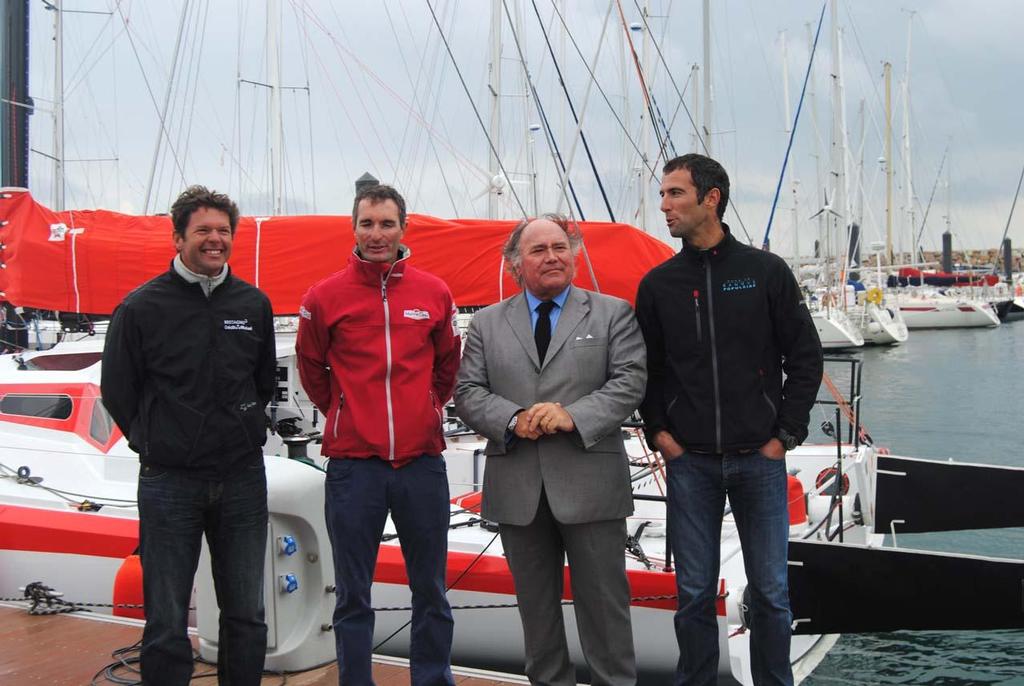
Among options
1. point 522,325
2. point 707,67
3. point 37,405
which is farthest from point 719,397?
point 707,67

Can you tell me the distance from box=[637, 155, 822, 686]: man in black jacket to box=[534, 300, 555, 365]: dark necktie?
0.36 meters

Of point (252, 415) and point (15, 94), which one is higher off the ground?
point (15, 94)

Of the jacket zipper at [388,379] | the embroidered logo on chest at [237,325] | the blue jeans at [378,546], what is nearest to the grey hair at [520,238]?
the jacket zipper at [388,379]

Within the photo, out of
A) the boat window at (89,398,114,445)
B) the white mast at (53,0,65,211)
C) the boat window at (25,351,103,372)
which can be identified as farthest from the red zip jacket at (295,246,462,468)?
the white mast at (53,0,65,211)

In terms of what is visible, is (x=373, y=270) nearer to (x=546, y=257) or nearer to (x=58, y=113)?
(x=546, y=257)

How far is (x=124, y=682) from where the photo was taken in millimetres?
4020

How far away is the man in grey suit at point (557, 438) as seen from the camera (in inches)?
133

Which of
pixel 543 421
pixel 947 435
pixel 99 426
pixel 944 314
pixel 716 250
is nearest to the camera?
pixel 543 421

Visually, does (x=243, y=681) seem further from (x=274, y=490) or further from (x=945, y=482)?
(x=945, y=482)

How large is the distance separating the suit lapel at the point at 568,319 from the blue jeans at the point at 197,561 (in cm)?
121

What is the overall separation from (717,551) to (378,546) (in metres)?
1.27

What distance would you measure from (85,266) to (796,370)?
6.13 meters

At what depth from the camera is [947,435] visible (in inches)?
843

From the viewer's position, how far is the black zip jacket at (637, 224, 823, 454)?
3396 millimetres
